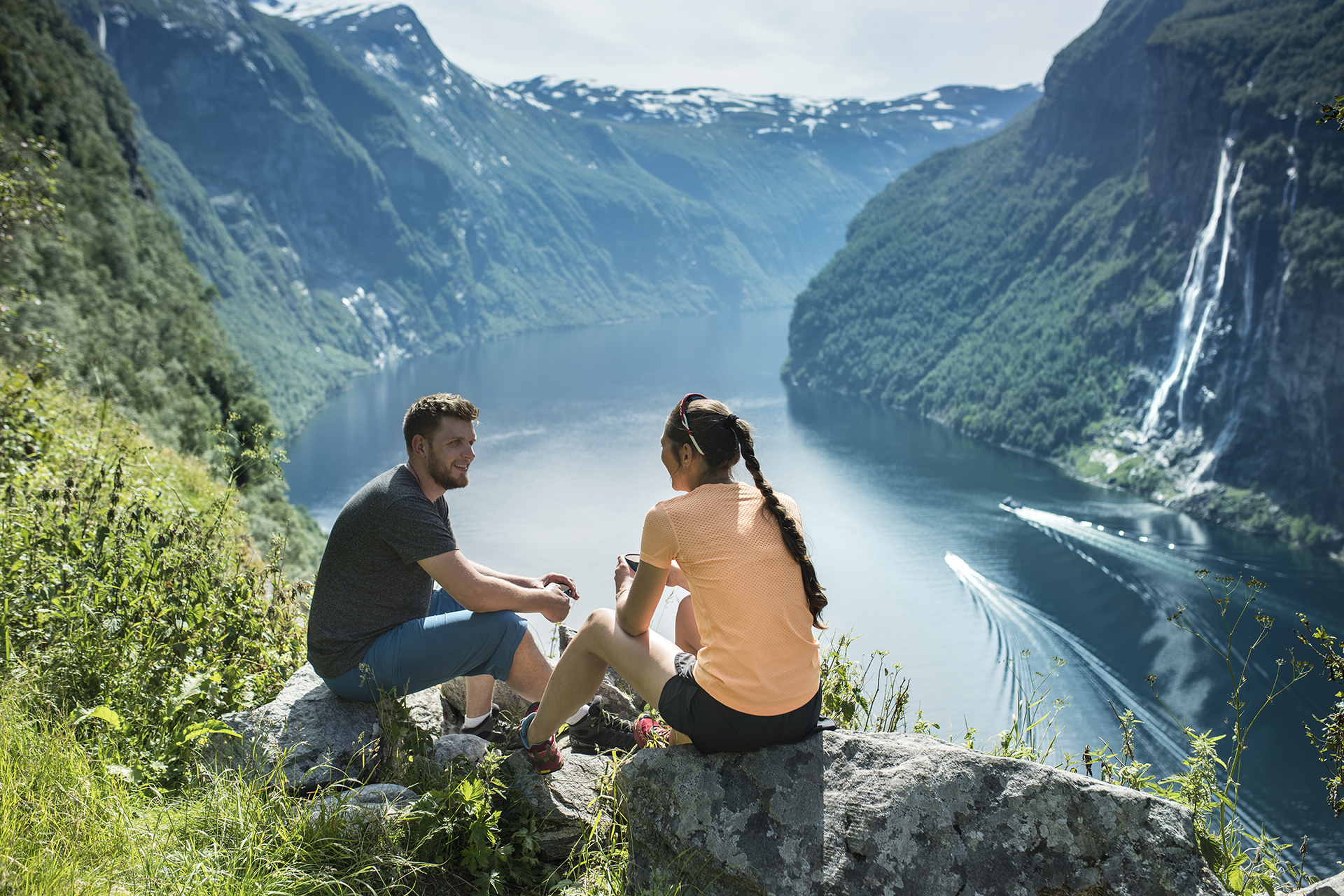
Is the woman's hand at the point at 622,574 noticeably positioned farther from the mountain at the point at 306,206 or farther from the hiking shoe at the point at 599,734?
the mountain at the point at 306,206

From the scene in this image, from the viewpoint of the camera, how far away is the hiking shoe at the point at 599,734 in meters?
3.29

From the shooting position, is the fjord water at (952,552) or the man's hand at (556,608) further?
the fjord water at (952,552)

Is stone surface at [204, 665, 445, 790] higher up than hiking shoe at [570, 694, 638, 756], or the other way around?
stone surface at [204, 665, 445, 790]

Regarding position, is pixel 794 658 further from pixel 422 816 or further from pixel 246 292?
pixel 246 292

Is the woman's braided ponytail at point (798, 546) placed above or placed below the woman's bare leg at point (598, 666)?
above

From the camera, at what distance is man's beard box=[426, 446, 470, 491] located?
3148 millimetres

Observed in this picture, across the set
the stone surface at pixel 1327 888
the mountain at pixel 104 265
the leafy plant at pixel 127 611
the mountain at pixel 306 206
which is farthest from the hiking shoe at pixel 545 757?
the mountain at pixel 306 206

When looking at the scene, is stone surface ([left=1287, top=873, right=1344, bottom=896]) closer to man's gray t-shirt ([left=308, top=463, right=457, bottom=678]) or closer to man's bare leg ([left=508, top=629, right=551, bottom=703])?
man's bare leg ([left=508, top=629, right=551, bottom=703])

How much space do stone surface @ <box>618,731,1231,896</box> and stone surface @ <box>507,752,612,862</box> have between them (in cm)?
30

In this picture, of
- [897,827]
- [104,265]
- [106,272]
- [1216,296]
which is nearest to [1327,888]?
[897,827]

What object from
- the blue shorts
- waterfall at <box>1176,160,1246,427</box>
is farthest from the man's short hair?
waterfall at <box>1176,160,1246,427</box>

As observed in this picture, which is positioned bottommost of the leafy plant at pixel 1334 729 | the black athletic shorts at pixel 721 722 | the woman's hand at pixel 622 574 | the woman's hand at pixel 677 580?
the leafy plant at pixel 1334 729

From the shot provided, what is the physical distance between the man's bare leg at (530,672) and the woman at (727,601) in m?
0.53

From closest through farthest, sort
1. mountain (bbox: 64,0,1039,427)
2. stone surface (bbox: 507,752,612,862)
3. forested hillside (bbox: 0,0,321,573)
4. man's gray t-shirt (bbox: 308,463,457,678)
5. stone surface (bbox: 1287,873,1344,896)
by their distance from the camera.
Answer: stone surface (bbox: 1287,873,1344,896) → stone surface (bbox: 507,752,612,862) → man's gray t-shirt (bbox: 308,463,457,678) → forested hillside (bbox: 0,0,321,573) → mountain (bbox: 64,0,1039,427)
